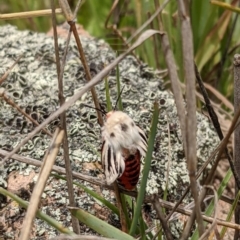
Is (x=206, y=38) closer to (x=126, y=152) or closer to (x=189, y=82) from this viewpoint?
(x=126, y=152)

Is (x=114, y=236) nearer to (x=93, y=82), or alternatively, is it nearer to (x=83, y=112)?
(x=93, y=82)

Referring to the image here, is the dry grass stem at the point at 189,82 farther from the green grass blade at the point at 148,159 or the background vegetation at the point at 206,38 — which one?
the background vegetation at the point at 206,38

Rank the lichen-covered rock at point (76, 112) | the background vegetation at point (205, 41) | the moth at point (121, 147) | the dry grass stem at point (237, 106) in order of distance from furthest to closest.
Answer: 1. the background vegetation at point (205, 41)
2. the lichen-covered rock at point (76, 112)
3. the dry grass stem at point (237, 106)
4. the moth at point (121, 147)

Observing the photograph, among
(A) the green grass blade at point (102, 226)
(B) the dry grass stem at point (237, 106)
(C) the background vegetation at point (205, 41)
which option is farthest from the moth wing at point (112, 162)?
(C) the background vegetation at point (205, 41)

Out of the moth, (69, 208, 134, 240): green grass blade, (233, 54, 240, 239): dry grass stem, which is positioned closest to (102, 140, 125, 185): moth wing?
the moth

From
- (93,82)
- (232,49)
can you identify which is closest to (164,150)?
(93,82)

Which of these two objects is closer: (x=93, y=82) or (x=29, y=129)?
(x=93, y=82)
